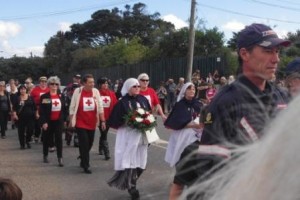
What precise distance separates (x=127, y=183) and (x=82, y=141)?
2.48m

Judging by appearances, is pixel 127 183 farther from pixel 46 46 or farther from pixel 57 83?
pixel 46 46

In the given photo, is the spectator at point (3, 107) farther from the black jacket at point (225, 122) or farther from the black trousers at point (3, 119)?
the black jacket at point (225, 122)

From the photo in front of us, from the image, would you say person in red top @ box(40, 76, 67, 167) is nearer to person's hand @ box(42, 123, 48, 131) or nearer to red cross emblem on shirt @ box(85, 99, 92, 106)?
person's hand @ box(42, 123, 48, 131)

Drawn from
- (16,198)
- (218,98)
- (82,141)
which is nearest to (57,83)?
(82,141)

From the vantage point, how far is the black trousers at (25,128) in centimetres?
1376

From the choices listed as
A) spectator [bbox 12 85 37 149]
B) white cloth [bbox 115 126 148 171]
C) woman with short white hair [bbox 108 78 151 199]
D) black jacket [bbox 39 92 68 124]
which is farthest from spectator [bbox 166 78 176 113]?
white cloth [bbox 115 126 148 171]

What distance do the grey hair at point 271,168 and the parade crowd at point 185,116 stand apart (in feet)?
0.05

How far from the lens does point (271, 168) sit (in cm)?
83

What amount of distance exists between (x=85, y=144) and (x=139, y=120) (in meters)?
2.23

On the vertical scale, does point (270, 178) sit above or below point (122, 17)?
below

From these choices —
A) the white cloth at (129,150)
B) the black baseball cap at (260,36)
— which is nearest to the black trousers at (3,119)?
the white cloth at (129,150)

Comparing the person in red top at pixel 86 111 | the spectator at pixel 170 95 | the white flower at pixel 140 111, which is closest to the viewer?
the white flower at pixel 140 111

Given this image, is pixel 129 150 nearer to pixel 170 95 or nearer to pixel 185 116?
pixel 185 116

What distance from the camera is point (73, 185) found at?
8.61 meters
